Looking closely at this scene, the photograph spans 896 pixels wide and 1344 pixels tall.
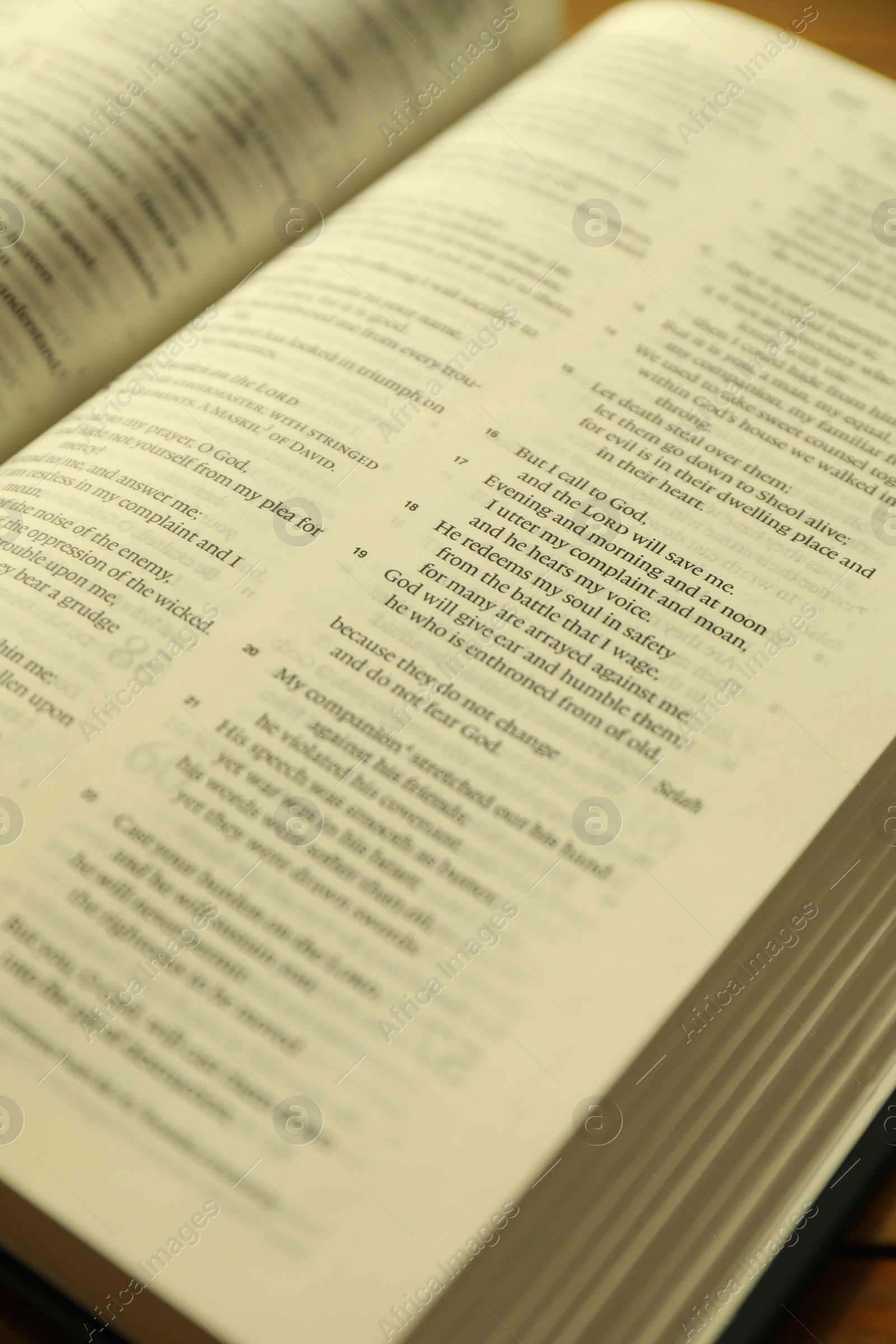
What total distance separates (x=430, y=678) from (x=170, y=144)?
0.92ft

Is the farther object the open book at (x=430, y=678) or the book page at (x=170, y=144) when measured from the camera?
the book page at (x=170, y=144)

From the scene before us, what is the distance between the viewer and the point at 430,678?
358 mm

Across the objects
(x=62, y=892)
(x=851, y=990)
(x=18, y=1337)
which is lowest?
(x=18, y=1337)

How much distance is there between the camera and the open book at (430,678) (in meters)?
0.29

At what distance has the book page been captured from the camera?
1.45 feet

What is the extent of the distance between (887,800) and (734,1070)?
107 millimetres

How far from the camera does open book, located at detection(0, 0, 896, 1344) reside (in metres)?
0.29

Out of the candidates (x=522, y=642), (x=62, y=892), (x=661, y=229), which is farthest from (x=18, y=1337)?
(x=661, y=229)

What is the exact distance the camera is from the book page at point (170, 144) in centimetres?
44

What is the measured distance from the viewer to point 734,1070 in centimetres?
33

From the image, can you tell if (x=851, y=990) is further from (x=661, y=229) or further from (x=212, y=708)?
(x=661, y=229)

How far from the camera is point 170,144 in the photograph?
18.3 inches

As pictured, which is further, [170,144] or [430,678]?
[170,144]

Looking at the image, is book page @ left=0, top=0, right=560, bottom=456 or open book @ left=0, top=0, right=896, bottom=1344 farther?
book page @ left=0, top=0, right=560, bottom=456
